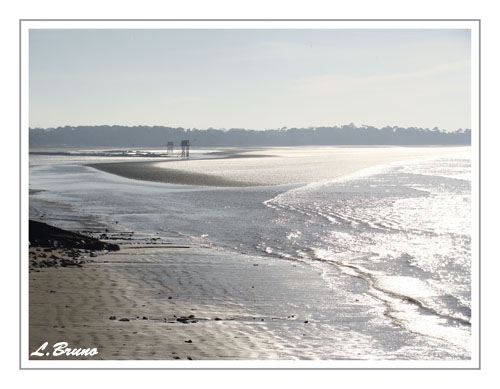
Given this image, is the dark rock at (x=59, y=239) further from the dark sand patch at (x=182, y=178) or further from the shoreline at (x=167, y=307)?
the dark sand patch at (x=182, y=178)

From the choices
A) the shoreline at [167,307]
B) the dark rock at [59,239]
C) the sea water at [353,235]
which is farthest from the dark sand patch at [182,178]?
the shoreline at [167,307]

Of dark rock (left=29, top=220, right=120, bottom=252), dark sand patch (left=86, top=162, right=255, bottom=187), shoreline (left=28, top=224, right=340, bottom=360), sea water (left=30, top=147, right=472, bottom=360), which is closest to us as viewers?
shoreline (left=28, top=224, right=340, bottom=360)

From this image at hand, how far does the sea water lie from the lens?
1065 centimetres

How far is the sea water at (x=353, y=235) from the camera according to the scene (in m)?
10.6

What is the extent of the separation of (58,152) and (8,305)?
8674 cm

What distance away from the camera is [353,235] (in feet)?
63.8

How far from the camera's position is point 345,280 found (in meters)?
13.8

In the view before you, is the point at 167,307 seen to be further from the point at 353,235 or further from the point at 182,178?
the point at 182,178

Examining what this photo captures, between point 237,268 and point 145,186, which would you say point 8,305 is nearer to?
point 237,268

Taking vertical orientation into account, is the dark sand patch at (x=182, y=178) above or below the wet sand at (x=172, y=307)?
above

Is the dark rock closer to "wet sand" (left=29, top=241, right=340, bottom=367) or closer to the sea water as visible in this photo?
"wet sand" (left=29, top=241, right=340, bottom=367)

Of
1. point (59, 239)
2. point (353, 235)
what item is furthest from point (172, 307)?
point (353, 235)

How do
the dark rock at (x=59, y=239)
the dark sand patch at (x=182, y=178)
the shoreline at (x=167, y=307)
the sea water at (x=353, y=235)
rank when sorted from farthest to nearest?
the dark sand patch at (x=182, y=178)
the dark rock at (x=59, y=239)
the sea water at (x=353, y=235)
the shoreline at (x=167, y=307)

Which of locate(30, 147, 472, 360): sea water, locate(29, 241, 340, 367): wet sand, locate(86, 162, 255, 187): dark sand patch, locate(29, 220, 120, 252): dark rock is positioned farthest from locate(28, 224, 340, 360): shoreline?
locate(86, 162, 255, 187): dark sand patch
